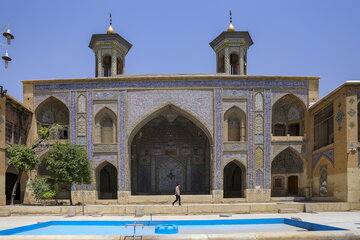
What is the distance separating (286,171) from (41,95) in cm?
1378

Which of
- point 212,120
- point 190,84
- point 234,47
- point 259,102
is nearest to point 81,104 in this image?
point 190,84

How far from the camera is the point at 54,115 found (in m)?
23.3

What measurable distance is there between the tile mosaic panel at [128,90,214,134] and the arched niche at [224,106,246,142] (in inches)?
36.2

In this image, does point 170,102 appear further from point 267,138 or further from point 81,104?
point 267,138

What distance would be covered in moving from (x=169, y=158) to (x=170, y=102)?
5503 mm

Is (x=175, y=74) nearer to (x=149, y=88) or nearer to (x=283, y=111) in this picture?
(x=149, y=88)

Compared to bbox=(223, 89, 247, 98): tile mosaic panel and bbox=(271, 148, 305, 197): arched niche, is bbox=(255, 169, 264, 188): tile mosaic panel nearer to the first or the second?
bbox=(271, 148, 305, 197): arched niche

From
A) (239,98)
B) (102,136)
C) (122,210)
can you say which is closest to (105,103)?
(102,136)

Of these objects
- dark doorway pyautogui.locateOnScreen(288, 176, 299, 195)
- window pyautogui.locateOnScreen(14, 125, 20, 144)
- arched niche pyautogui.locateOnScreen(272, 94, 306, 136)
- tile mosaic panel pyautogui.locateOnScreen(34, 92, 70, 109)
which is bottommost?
dark doorway pyautogui.locateOnScreen(288, 176, 299, 195)

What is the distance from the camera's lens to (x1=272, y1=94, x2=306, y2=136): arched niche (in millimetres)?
22484

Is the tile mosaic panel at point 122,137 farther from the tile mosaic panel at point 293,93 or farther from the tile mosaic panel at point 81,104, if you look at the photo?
the tile mosaic panel at point 293,93

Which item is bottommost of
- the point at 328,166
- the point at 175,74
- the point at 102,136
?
the point at 328,166

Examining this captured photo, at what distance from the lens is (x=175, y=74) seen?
2342 centimetres

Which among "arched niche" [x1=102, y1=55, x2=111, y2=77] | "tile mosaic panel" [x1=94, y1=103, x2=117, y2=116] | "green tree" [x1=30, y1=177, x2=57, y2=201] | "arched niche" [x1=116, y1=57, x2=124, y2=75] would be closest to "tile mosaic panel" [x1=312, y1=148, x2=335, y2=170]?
"tile mosaic panel" [x1=94, y1=103, x2=117, y2=116]
